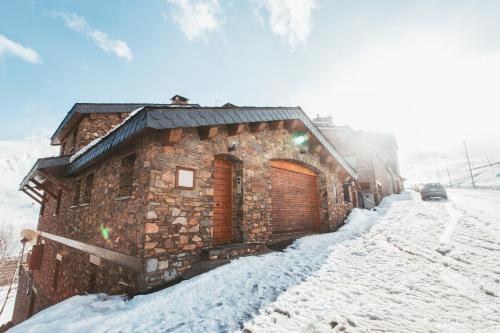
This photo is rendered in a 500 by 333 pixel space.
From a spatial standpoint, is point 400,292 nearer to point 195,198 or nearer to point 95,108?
point 195,198

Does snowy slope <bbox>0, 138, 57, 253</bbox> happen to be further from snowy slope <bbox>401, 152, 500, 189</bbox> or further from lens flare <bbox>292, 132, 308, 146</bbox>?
snowy slope <bbox>401, 152, 500, 189</bbox>

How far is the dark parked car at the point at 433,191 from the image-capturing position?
1686cm

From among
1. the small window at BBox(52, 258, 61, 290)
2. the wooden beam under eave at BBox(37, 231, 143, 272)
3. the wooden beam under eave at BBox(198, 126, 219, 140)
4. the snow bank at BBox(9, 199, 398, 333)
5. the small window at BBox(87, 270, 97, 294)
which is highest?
the wooden beam under eave at BBox(198, 126, 219, 140)

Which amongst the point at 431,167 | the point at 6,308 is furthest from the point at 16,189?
the point at 431,167

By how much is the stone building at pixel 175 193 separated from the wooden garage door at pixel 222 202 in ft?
0.10

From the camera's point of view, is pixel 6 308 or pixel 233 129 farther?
pixel 6 308

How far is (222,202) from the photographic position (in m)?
6.82

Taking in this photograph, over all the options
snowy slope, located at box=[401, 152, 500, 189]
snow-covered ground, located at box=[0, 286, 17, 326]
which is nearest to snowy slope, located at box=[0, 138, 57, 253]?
snow-covered ground, located at box=[0, 286, 17, 326]

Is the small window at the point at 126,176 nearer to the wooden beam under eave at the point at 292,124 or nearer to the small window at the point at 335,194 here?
the wooden beam under eave at the point at 292,124

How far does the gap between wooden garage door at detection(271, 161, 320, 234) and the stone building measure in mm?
41

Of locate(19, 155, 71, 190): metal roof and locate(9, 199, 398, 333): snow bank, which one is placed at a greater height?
locate(19, 155, 71, 190): metal roof

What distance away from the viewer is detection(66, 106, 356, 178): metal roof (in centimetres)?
465

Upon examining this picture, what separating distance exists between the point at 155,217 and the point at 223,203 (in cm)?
233

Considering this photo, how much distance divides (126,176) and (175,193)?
186 cm
